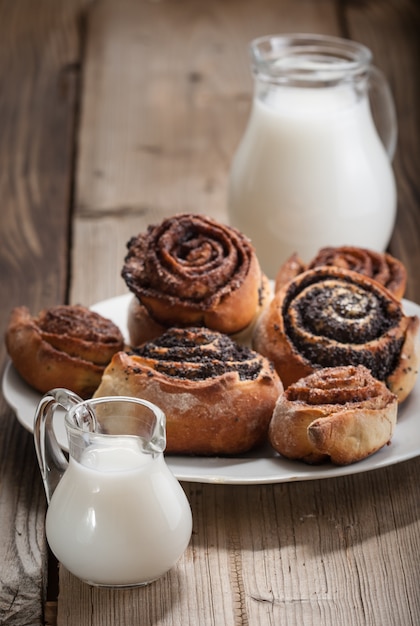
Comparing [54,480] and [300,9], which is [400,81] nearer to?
[300,9]

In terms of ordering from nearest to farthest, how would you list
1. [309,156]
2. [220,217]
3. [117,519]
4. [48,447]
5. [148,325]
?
[117,519], [48,447], [148,325], [309,156], [220,217]

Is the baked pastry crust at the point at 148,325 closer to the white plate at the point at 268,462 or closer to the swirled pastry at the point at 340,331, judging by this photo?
the swirled pastry at the point at 340,331

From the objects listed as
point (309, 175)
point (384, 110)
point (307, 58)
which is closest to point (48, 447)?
point (309, 175)

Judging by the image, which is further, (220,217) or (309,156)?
(220,217)

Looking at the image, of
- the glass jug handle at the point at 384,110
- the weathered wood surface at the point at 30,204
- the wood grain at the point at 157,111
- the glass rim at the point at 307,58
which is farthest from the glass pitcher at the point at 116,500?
the glass jug handle at the point at 384,110

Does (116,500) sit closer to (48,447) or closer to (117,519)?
(117,519)

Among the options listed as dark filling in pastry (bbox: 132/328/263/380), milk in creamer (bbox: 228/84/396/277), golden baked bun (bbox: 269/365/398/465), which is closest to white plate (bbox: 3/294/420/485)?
golden baked bun (bbox: 269/365/398/465)
